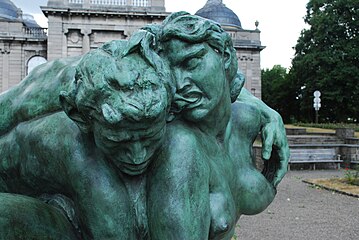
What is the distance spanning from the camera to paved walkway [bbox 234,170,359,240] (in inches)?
218

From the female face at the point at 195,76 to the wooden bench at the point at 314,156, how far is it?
11431mm

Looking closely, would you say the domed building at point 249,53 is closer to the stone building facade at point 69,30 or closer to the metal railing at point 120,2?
the metal railing at point 120,2

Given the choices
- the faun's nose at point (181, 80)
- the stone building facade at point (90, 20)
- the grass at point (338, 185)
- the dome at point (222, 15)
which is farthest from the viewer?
the dome at point (222, 15)

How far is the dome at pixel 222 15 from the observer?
30.4 meters

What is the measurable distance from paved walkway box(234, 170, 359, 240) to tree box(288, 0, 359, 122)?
21557mm

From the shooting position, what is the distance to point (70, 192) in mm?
1353

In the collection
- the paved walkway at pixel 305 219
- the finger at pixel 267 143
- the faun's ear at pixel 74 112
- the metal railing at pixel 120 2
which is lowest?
the paved walkway at pixel 305 219

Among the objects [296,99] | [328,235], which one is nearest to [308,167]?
[328,235]

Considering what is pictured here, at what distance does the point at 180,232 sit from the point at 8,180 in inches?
28.2

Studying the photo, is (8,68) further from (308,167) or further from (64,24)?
(308,167)

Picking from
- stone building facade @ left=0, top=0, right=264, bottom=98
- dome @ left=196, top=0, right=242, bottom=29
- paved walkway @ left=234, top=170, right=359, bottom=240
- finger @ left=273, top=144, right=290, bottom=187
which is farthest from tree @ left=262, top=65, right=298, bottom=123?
finger @ left=273, top=144, right=290, bottom=187

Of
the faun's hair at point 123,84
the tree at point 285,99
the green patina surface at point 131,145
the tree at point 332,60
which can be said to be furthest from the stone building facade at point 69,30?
the faun's hair at point 123,84

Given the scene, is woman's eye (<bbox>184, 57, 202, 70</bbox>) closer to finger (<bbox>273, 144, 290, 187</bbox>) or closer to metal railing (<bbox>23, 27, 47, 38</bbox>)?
finger (<bbox>273, 144, 290, 187</bbox>)

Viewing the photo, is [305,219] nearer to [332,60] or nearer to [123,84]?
[123,84]
